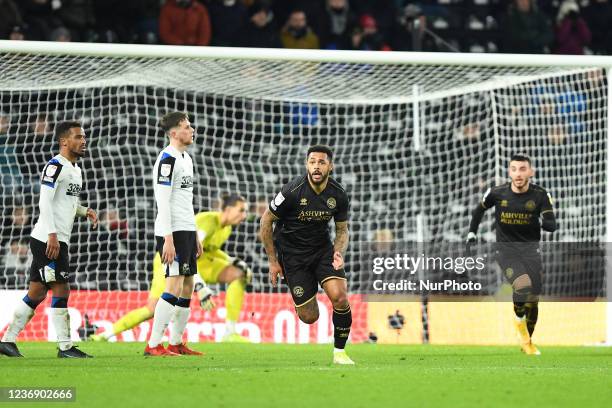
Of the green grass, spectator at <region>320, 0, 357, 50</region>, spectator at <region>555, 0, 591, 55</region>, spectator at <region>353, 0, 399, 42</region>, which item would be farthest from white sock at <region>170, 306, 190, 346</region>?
spectator at <region>555, 0, 591, 55</region>

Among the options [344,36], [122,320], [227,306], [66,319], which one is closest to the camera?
[66,319]

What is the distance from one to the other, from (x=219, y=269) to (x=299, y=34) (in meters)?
5.09

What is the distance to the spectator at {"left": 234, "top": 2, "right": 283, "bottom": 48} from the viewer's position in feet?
55.3

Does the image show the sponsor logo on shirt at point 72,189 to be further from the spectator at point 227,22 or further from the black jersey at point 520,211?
the spectator at point 227,22

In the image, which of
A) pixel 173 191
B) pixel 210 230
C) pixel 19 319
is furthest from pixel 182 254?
pixel 210 230

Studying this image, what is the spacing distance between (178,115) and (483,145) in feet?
20.2

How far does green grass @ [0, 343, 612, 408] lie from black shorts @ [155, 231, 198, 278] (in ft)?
2.31

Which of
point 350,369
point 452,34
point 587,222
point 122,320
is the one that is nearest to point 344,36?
point 452,34

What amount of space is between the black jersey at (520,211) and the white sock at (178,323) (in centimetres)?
340

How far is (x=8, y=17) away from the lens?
15.8 m

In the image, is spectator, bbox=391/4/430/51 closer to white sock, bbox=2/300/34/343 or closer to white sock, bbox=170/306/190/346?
white sock, bbox=170/306/190/346

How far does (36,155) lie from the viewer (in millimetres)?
14141

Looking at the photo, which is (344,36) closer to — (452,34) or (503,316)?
(452,34)

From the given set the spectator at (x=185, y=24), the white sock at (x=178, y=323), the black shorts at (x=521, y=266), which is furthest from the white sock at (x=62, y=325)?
the spectator at (x=185, y=24)
